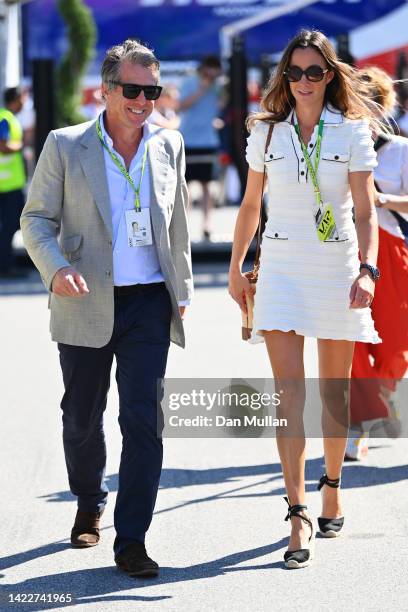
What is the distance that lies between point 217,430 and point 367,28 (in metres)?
11.0

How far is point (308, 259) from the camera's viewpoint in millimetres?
5336

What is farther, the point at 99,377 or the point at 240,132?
the point at 240,132

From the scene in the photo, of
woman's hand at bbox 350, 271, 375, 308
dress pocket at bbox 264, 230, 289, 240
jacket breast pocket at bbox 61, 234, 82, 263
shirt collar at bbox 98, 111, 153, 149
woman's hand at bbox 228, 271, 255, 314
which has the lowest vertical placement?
woman's hand at bbox 228, 271, 255, 314

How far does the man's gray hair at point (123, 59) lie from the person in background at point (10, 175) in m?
9.38

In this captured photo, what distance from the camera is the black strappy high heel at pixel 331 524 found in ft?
18.4

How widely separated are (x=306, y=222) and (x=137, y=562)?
140 centimetres

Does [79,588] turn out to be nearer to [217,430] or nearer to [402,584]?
[402,584]

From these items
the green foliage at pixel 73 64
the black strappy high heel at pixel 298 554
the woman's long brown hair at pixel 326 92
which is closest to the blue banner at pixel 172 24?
the green foliage at pixel 73 64

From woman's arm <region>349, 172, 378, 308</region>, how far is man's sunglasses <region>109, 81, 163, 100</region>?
79 cm

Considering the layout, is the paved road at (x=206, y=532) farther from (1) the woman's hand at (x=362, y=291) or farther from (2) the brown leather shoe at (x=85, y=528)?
(1) the woman's hand at (x=362, y=291)

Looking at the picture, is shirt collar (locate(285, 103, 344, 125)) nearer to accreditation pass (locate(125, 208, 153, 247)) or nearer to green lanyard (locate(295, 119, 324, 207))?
green lanyard (locate(295, 119, 324, 207))

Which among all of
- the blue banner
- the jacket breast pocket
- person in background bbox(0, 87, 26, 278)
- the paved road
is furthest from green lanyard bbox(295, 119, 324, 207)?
the blue banner

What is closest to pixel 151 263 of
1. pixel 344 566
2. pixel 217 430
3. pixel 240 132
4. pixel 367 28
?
pixel 344 566

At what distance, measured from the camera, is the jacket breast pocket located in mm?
5293
